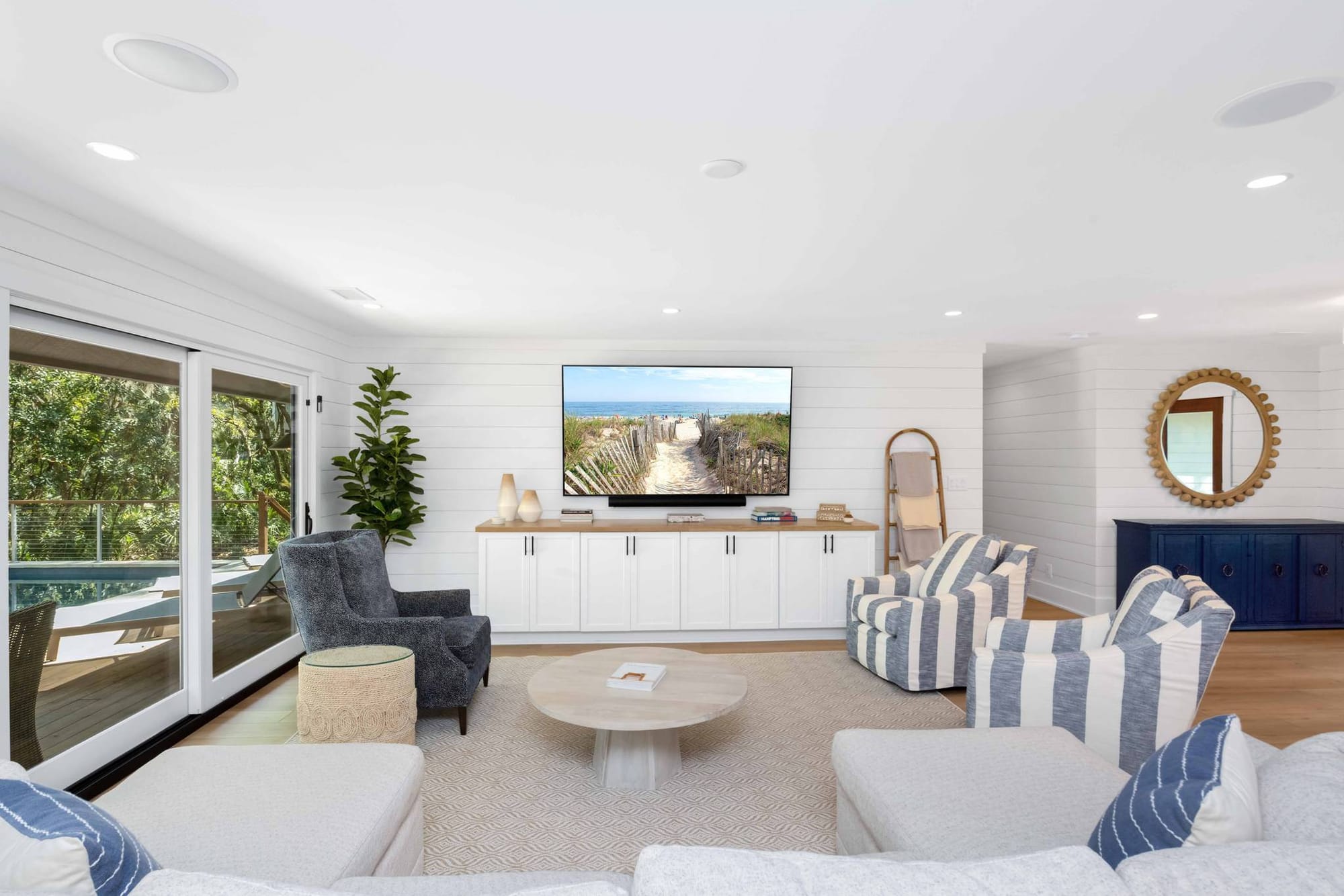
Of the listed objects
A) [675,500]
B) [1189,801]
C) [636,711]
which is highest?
[675,500]

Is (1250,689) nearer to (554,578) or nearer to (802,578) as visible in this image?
(802,578)

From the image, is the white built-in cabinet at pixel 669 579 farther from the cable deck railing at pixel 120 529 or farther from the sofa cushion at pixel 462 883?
the sofa cushion at pixel 462 883

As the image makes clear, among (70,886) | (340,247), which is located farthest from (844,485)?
(70,886)

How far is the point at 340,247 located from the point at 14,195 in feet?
3.43

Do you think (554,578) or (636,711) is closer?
(636,711)

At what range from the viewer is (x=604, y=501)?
563cm

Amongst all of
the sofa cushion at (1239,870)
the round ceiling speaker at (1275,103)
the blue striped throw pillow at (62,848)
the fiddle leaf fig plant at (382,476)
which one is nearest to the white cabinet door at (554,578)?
the fiddle leaf fig plant at (382,476)

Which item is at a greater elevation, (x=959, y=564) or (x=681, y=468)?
(x=681, y=468)

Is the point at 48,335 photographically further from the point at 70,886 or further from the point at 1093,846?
the point at 1093,846

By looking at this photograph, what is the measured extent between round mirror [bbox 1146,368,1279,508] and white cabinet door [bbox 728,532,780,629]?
11.1 ft

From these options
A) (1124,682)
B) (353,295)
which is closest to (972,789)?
(1124,682)

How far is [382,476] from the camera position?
5000mm

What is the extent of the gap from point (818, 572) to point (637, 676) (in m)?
2.43

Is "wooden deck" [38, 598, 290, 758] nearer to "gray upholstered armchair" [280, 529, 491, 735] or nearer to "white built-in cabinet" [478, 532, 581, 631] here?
"gray upholstered armchair" [280, 529, 491, 735]
